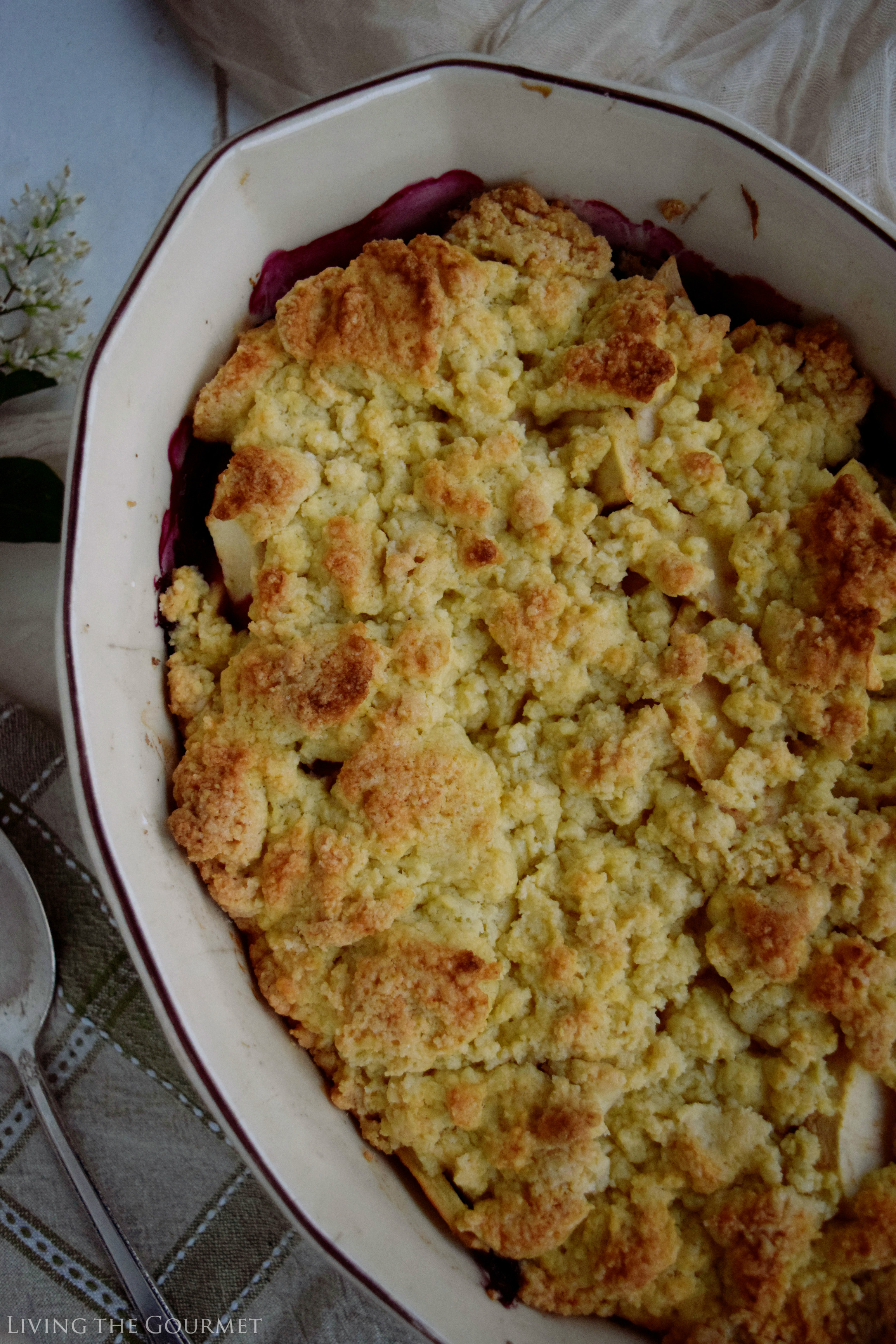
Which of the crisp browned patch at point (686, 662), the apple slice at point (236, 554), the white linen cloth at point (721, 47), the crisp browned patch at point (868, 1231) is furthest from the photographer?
the white linen cloth at point (721, 47)

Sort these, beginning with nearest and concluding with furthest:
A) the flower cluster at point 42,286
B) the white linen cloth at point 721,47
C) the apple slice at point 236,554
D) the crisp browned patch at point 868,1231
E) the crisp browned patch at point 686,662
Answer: the crisp browned patch at point 868,1231, the crisp browned patch at point 686,662, the apple slice at point 236,554, the white linen cloth at point 721,47, the flower cluster at point 42,286

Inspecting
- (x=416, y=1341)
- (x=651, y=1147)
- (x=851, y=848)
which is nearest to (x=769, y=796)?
(x=851, y=848)

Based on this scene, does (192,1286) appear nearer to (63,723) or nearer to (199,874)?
(199,874)

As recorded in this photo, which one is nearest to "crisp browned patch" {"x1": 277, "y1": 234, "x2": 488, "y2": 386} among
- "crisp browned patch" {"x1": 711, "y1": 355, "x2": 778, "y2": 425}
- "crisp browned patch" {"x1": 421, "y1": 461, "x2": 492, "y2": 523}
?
"crisp browned patch" {"x1": 421, "y1": 461, "x2": 492, "y2": 523}

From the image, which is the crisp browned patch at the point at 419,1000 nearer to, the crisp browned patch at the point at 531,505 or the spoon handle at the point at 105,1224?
the crisp browned patch at the point at 531,505

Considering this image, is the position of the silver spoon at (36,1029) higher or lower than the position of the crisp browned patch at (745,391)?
lower

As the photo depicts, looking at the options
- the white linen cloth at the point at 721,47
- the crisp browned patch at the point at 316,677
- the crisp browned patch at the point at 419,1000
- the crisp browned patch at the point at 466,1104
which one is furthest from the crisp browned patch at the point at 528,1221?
the white linen cloth at the point at 721,47

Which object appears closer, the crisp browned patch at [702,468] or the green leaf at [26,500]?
the crisp browned patch at [702,468]
